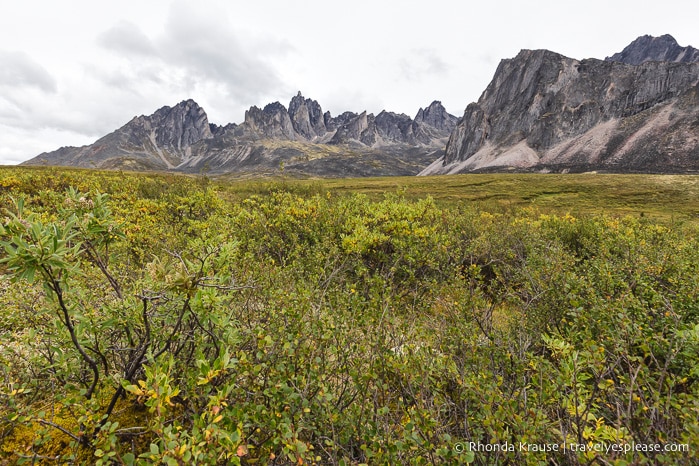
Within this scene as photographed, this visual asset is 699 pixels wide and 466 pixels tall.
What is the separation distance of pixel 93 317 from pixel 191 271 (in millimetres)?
1475

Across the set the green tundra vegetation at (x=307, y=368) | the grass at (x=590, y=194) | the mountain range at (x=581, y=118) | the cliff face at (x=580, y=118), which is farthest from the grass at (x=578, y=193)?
the cliff face at (x=580, y=118)

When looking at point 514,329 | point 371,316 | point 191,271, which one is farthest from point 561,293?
point 191,271

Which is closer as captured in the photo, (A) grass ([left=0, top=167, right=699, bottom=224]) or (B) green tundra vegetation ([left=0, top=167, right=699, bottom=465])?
(B) green tundra vegetation ([left=0, top=167, right=699, bottom=465])

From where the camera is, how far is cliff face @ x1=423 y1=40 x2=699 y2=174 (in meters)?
105

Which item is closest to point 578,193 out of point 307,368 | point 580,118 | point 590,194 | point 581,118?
point 590,194

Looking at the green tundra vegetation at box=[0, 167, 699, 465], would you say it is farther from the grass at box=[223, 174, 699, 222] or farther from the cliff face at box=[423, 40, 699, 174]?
Answer: the cliff face at box=[423, 40, 699, 174]

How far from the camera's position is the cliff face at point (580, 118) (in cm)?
10469

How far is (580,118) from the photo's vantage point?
5256 inches

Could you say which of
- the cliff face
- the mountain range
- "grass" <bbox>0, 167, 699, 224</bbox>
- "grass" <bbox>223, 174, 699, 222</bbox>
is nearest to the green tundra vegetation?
"grass" <bbox>0, 167, 699, 224</bbox>

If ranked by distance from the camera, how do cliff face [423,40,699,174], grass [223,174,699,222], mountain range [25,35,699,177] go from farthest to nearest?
cliff face [423,40,699,174] → mountain range [25,35,699,177] → grass [223,174,699,222]

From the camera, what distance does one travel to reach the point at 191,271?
2453 mm

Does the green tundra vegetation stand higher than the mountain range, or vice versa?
the mountain range

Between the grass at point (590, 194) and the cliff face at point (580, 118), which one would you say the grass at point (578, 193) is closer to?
the grass at point (590, 194)

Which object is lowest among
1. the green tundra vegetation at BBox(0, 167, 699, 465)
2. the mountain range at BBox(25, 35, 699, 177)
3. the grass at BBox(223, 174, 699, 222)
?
the grass at BBox(223, 174, 699, 222)
